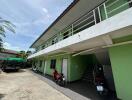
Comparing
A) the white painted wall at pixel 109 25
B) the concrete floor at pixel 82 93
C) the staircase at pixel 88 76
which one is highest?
the white painted wall at pixel 109 25

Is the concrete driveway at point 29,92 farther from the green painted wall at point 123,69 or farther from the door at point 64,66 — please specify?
the green painted wall at point 123,69

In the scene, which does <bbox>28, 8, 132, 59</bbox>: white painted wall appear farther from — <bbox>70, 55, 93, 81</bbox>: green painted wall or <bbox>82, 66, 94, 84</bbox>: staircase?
<bbox>82, 66, 94, 84</bbox>: staircase

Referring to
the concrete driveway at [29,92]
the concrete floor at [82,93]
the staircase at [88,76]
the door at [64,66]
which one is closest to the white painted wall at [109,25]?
the concrete floor at [82,93]

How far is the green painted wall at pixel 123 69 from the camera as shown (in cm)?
573

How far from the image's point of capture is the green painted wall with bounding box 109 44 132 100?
18.8 ft

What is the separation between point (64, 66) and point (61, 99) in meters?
5.88

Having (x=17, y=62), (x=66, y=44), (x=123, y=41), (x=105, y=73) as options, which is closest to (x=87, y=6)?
(x=66, y=44)

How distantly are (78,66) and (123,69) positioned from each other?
6.33 m

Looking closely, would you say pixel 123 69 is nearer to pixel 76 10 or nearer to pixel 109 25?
pixel 109 25

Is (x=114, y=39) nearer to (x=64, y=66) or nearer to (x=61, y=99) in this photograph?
(x=61, y=99)

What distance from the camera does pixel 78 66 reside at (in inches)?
474

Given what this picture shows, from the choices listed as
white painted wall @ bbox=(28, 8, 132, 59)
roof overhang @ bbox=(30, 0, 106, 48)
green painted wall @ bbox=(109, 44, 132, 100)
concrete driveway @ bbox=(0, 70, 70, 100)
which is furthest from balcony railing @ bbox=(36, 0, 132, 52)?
concrete driveway @ bbox=(0, 70, 70, 100)

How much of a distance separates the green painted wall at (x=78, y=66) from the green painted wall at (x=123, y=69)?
541 centimetres

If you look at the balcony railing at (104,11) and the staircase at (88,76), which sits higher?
the balcony railing at (104,11)
